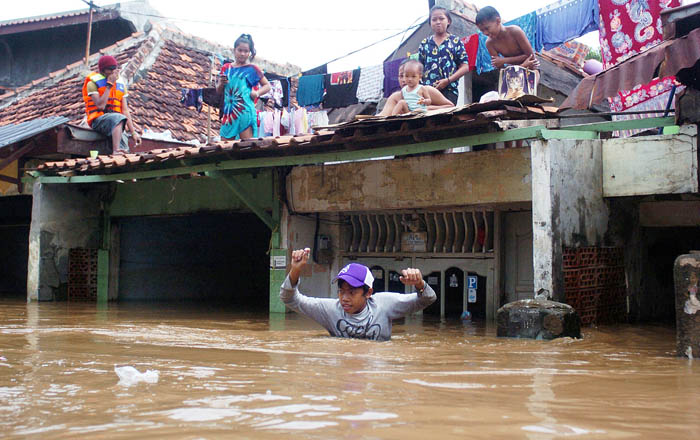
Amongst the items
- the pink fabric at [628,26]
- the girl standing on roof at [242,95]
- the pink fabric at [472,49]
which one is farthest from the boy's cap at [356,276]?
the girl standing on roof at [242,95]

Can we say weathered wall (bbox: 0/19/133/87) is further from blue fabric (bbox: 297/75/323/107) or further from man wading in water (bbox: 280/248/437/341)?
man wading in water (bbox: 280/248/437/341)

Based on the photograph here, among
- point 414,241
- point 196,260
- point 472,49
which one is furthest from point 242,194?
A: point 196,260

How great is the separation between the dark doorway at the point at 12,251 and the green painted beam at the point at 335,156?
5197 millimetres

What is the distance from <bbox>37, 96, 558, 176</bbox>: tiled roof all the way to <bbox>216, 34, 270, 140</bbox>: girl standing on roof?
2045mm

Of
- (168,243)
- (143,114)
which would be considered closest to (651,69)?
(168,243)

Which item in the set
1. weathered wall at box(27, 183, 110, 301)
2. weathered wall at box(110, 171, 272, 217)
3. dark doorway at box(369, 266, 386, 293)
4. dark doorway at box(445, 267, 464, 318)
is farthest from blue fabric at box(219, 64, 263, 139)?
dark doorway at box(445, 267, 464, 318)

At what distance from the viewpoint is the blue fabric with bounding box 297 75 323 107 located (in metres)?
14.4

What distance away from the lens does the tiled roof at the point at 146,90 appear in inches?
698

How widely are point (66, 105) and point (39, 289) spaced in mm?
5673

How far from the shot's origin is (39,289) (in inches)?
558

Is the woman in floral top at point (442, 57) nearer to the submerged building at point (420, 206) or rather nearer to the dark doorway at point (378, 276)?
the submerged building at point (420, 206)

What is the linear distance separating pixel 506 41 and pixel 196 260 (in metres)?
9.12

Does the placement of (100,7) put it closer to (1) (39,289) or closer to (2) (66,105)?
(2) (66,105)

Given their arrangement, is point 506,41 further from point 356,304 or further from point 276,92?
point 276,92
